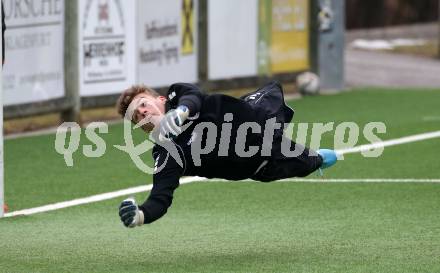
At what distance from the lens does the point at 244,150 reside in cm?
827

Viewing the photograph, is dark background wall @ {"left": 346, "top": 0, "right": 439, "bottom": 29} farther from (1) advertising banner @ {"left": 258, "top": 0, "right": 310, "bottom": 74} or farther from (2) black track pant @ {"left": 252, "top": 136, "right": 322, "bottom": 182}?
(2) black track pant @ {"left": 252, "top": 136, "right": 322, "bottom": 182}

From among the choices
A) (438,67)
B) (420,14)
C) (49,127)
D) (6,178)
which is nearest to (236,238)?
(6,178)

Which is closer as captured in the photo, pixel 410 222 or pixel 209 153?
pixel 209 153

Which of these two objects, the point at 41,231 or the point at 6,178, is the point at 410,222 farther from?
the point at 6,178

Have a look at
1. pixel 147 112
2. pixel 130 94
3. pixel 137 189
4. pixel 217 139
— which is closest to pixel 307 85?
pixel 137 189

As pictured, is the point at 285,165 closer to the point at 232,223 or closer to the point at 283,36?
the point at 232,223

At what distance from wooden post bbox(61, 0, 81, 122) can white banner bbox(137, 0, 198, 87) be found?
1.32 meters

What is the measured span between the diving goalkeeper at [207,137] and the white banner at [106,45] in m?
7.91

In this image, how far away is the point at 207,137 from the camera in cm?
813

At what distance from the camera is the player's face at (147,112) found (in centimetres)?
793

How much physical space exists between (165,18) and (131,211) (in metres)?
10.6

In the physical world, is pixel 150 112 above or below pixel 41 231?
above

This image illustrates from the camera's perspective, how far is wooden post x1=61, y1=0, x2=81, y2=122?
15984 mm

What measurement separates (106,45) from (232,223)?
738 cm
